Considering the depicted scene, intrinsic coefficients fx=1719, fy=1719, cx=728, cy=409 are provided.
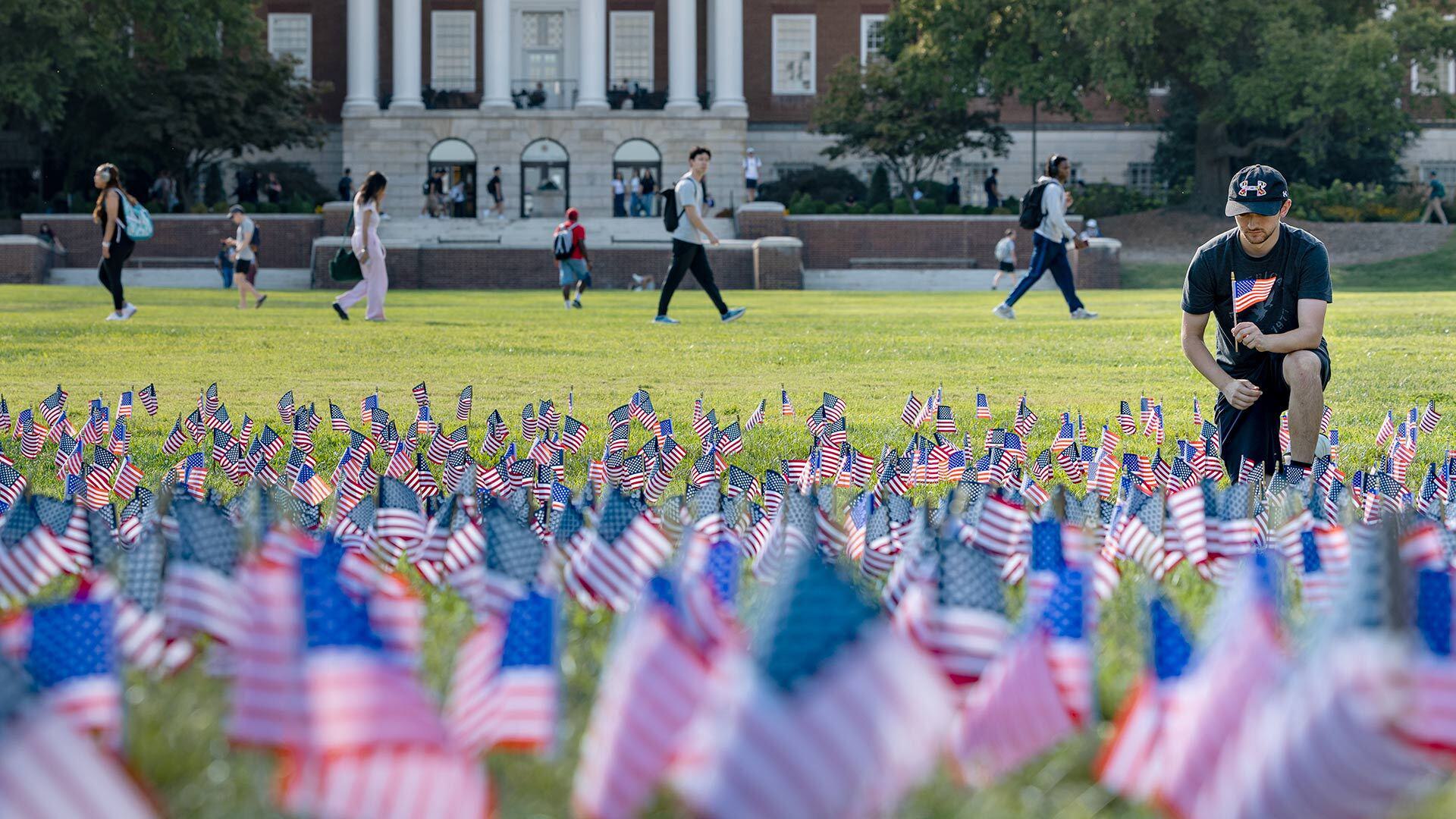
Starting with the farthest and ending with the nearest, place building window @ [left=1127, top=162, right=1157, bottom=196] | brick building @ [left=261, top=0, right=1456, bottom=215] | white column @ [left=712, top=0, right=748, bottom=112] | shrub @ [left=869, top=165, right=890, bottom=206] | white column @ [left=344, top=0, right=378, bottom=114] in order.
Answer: building window @ [left=1127, top=162, right=1157, bottom=196]
white column @ [left=712, top=0, right=748, bottom=112]
white column @ [left=344, top=0, right=378, bottom=114]
brick building @ [left=261, top=0, right=1456, bottom=215]
shrub @ [left=869, top=165, right=890, bottom=206]

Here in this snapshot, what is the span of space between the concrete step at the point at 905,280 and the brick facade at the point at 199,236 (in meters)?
13.1

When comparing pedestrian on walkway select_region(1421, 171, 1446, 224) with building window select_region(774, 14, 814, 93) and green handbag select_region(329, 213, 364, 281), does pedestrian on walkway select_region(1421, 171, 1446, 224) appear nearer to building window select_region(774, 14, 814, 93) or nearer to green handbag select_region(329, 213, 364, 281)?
building window select_region(774, 14, 814, 93)

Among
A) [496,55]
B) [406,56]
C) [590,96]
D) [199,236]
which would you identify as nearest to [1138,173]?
[590,96]

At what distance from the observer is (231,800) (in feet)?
8.86

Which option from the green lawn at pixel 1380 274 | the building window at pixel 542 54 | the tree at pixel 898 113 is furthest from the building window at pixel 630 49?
the green lawn at pixel 1380 274

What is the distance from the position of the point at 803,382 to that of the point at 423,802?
9296 millimetres

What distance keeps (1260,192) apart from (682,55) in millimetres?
49203

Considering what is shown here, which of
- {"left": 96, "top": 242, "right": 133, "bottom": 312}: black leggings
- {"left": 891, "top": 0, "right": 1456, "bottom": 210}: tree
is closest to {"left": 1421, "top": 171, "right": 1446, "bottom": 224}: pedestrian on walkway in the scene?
{"left": 891, "top": 0, "right": 1456, "bottom": 210}: tree

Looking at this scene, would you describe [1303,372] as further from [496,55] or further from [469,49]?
[469,49]

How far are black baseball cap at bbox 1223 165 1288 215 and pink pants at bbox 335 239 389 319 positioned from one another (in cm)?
1278

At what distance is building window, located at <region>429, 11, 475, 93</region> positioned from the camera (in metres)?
57.5

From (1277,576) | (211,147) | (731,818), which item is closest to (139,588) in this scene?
(731,818)

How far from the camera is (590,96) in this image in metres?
54.2

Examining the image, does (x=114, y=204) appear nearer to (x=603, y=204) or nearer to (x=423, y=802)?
(x=423, y=802)
